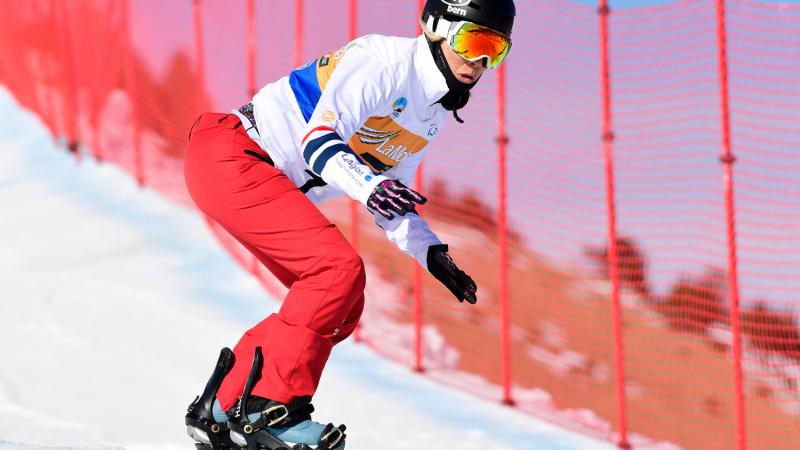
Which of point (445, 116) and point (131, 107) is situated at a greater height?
point (445, 116)

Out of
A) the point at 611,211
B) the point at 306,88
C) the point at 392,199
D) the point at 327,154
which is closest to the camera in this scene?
the point at 392,199

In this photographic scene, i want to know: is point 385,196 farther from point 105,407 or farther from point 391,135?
point 105,407

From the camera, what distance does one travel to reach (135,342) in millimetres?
7320

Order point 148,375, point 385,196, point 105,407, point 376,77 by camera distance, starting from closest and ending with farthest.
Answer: point 385,196
point 376,77
point 105,407
point 148,375


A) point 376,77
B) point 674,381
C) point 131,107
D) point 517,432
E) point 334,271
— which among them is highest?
point 376,77

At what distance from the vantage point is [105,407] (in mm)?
6168

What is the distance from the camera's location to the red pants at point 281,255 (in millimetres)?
3648

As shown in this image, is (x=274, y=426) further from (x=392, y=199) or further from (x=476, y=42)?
(x=476, y=42)

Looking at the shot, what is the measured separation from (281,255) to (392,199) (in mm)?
496

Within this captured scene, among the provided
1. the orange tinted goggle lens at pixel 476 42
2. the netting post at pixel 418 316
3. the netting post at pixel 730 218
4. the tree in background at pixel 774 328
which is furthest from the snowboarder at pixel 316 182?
the tree in background at pixel 774 328

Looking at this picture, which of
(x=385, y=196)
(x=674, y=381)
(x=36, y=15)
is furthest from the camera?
(x=674, y=381)

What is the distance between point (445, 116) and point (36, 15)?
9.88m

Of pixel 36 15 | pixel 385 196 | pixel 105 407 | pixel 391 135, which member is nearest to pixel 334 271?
pixel 385 196

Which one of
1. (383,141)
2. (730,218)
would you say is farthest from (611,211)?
(383,141)
